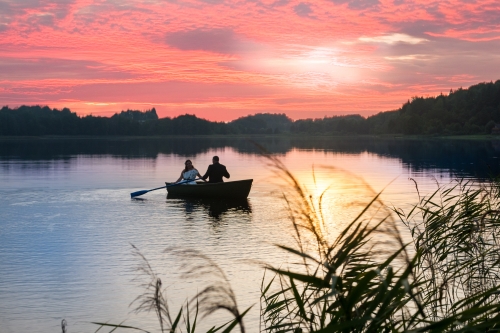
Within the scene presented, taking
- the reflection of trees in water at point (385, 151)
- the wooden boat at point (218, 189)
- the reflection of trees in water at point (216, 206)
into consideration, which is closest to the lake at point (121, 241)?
the reflection of trees in water at point (216, 206)

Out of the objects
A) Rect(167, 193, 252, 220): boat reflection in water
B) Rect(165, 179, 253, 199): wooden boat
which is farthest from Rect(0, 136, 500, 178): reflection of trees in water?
Rect(167, 193, 252, 220): boat reflection in water

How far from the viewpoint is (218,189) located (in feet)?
87.3

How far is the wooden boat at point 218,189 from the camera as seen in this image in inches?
1042

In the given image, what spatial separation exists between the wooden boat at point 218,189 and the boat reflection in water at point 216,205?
0.93ft

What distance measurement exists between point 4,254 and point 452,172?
33.6 m

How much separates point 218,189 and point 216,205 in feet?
2.23

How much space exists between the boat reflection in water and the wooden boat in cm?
28

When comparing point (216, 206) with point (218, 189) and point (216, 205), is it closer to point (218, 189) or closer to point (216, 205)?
point (216, 205)

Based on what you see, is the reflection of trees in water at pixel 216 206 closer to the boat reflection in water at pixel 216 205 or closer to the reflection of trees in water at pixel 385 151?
the boat reflection in water at pixel 216 205

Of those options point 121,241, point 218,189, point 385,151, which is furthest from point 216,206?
point 385,151

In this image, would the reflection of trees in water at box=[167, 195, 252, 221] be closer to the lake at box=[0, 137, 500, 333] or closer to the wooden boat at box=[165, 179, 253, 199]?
the lake at box=[0, 137, 500, 333]

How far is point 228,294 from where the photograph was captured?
346 centimetres

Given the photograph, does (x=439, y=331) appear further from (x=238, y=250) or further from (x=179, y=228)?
(x=179, y=228)

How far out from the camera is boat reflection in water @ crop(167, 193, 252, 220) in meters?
24.2
